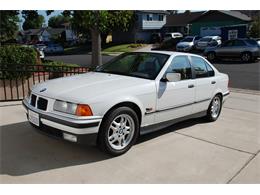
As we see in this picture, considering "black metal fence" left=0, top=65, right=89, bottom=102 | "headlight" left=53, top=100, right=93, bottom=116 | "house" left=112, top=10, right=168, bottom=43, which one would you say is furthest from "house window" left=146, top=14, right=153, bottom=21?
"headlight" left=53, top=100, right=93, bottom=116

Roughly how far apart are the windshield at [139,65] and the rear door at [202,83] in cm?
79

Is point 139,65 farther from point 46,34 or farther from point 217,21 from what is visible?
point 46,34

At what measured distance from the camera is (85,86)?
4355 millimetres

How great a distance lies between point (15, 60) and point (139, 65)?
429 centimetres

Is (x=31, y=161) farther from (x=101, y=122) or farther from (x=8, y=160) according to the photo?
(x=101, y=122)

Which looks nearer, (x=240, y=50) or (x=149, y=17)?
(x=240, y=50)

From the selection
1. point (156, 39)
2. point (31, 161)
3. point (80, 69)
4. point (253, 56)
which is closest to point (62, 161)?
point (31, 161)

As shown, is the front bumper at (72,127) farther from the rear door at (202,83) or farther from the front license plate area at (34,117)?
the rear door at (202,83)

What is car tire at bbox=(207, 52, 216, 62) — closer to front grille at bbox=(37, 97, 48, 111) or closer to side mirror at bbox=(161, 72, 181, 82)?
side mirror at bbox=(161, 72, 181, 82)

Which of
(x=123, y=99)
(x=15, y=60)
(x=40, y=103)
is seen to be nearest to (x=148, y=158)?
(x=123, y=99)

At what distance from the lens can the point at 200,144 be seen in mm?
4895

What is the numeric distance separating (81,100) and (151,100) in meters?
1.18

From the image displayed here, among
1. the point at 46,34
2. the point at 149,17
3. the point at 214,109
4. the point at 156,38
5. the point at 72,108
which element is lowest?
the point at 214,109

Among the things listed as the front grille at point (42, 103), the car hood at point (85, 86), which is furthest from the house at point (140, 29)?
the front grille at point (42, 103)
